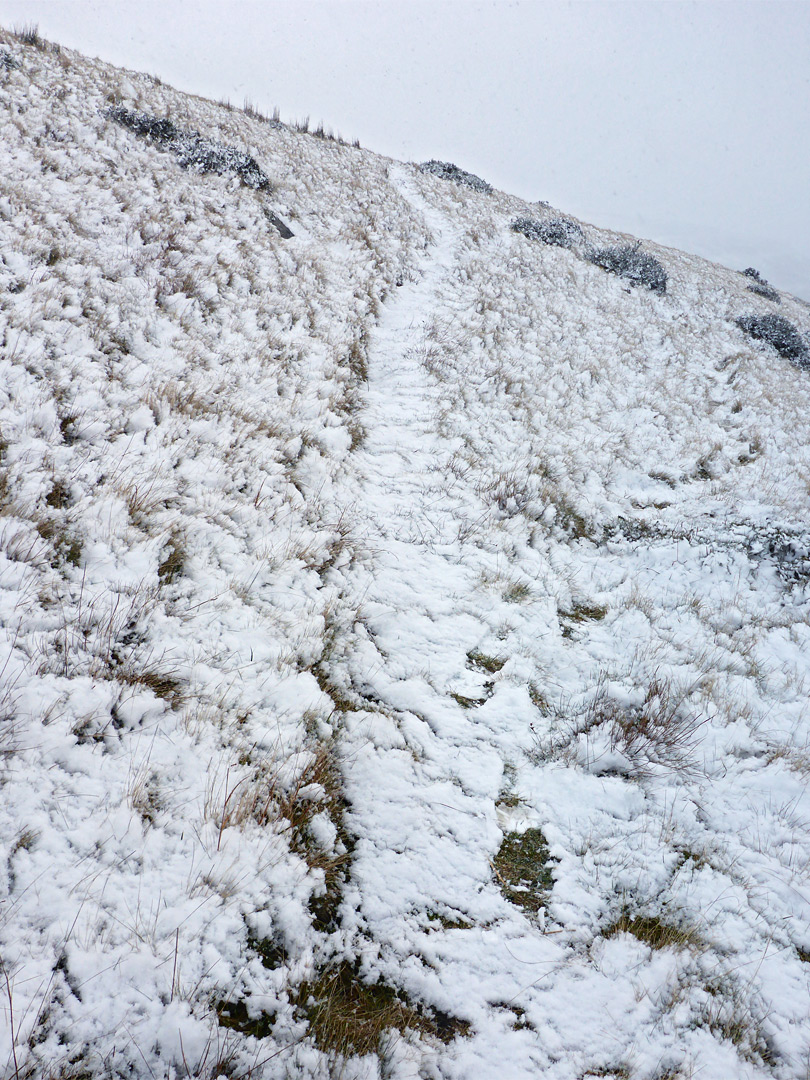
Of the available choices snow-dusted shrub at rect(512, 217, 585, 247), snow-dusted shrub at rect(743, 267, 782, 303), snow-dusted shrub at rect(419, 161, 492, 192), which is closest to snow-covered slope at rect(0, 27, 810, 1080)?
snow-dusted shrub at rect(512, 217, 585, 247)

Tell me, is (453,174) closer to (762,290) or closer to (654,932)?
(762,290)

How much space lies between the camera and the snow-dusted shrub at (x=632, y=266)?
16.4m

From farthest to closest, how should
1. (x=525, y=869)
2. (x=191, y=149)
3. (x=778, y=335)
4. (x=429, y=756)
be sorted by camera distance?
(x=778, y=335), (x=191, y=149), (x=429, y=756), (x=525, y=869)

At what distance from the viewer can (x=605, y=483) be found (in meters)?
7.13

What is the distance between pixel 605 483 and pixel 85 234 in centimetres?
774

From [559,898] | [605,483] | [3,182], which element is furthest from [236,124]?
[559,898]

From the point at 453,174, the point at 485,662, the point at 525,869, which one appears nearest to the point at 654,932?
the point at 525,869

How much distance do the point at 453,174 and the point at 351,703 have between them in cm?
2462

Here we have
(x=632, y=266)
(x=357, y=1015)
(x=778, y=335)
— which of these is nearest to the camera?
(x=357, y=1015)

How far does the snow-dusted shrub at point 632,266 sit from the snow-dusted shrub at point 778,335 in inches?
116

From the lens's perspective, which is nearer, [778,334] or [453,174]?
[778,334]

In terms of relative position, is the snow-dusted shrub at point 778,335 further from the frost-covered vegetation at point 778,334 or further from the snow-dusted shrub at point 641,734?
the snow-dusted shrub at point 641,734

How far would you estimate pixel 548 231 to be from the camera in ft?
56.4

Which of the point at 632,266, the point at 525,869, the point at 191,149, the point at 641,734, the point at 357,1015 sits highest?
the point at 632,266
